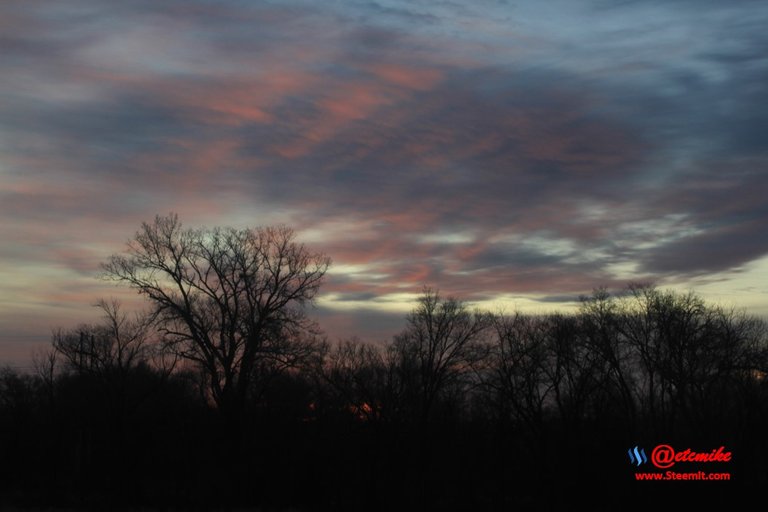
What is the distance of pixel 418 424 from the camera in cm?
4884

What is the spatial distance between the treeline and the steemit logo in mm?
375

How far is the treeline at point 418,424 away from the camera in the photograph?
1432 inches

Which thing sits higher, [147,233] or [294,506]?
[147,233]

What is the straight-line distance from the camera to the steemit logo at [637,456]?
36156 millimetres

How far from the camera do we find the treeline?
36.4m

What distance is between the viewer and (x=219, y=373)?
2052 inches

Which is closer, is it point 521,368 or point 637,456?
point 637,456

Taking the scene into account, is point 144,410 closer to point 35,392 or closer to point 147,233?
point 147,233

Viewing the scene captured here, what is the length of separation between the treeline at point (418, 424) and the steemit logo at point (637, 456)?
0.37 meters

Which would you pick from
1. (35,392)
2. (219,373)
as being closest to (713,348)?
(219,373)

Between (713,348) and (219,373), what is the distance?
38705mm

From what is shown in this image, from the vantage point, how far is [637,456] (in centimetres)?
3631

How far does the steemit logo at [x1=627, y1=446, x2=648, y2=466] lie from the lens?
36.2 metres

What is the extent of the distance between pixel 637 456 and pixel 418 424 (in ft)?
52.2
